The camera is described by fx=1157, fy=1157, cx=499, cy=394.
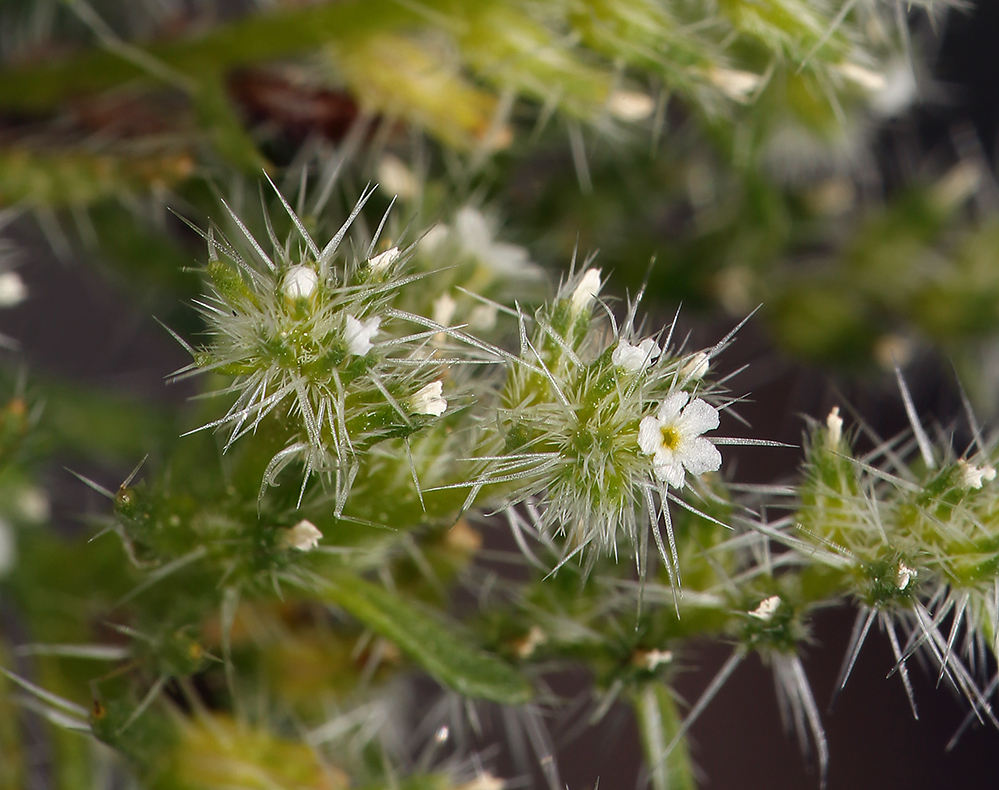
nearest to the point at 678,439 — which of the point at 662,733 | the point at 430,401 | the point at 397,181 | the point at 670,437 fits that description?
the point at 670,437

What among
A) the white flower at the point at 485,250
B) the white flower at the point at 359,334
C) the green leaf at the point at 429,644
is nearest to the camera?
the white flower at the point at 359,334

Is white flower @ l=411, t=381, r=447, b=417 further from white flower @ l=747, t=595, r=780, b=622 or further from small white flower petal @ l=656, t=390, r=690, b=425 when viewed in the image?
white flower @ l=747, t=595, r=780, b=622

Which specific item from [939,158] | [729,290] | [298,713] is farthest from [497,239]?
[939,158]

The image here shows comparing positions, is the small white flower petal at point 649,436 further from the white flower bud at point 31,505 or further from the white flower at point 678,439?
the white flower bud at point 31,505

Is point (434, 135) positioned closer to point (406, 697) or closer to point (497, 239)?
point (497, 239)

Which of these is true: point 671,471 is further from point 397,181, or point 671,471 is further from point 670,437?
point 397,181

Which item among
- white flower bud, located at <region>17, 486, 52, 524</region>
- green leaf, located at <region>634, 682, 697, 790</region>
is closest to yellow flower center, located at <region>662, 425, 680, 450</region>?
green leaf, located at <region>634, 682, 697, 790</region>

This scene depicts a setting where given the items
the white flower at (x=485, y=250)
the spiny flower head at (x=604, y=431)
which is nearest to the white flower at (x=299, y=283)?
the spiny flower head at (x=604, y=431)
